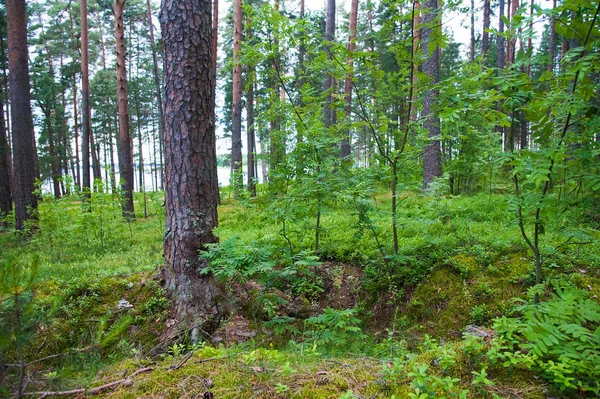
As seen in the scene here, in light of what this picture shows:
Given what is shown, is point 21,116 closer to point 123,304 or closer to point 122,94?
point 122,94

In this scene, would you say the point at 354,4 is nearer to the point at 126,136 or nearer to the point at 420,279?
the point at 126,136

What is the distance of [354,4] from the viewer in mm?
13969

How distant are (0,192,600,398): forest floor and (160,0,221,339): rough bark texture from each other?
414 mm

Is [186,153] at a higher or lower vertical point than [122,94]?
lower

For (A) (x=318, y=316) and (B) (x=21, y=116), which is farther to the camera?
(B) (x=21, y=116)

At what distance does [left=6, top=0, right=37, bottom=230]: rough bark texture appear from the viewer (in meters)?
8.62

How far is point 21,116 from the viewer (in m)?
8.80

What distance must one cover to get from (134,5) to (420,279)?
2688 cm

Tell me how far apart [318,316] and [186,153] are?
8.13ft

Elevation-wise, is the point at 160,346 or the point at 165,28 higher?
the point at 165,28

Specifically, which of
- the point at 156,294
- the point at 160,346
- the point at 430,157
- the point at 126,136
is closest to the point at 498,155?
the point at 160,346

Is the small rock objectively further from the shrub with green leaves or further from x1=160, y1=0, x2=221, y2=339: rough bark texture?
the shrub with green leaves

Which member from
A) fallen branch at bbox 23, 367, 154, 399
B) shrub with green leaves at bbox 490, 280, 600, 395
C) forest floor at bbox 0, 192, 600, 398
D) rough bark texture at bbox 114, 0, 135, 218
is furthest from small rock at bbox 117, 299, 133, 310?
rough bark texture at bbox 114, 0, 135, 218

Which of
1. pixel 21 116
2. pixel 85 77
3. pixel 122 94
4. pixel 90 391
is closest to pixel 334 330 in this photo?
pixel 90 391
